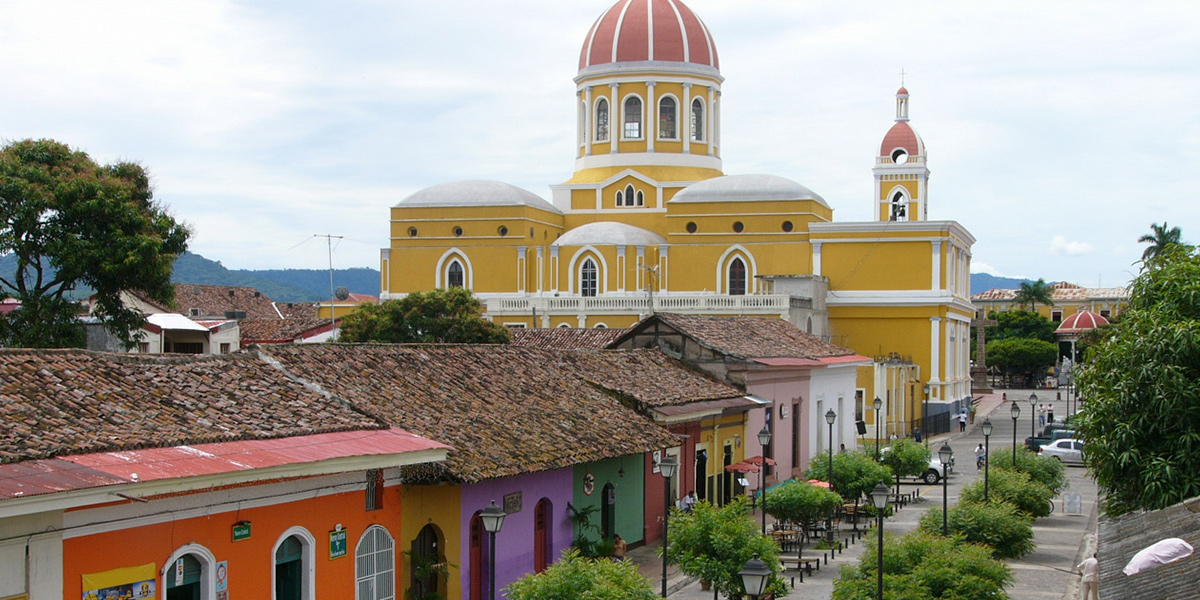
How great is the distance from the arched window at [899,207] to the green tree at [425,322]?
68.4 feet

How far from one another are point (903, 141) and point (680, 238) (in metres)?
10.4

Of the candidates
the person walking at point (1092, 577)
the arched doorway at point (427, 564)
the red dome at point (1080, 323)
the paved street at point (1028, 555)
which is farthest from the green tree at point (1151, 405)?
the red dome at point (1080, 323)

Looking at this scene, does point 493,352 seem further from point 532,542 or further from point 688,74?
point 688,74

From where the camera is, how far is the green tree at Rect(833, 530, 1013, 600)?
14.2 m

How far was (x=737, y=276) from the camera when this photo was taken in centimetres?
5231

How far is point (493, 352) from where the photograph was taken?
21.3m

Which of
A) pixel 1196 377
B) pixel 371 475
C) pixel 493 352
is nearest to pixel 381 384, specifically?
pixel 371 475

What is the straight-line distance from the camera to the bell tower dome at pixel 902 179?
55312mm

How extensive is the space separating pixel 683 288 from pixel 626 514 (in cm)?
3120

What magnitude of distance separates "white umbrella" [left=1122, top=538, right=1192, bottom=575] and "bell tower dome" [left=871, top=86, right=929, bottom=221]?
4343 cm

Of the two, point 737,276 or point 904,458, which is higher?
point 737,276

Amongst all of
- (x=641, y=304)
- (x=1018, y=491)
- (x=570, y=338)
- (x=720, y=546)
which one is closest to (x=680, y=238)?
(x=641, y=304)

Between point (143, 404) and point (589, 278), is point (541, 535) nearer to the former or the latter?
point (143, 404)

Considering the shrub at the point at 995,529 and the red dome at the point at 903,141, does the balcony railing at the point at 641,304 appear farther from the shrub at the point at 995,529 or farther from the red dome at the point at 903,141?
the shrub at the point at 995,529
